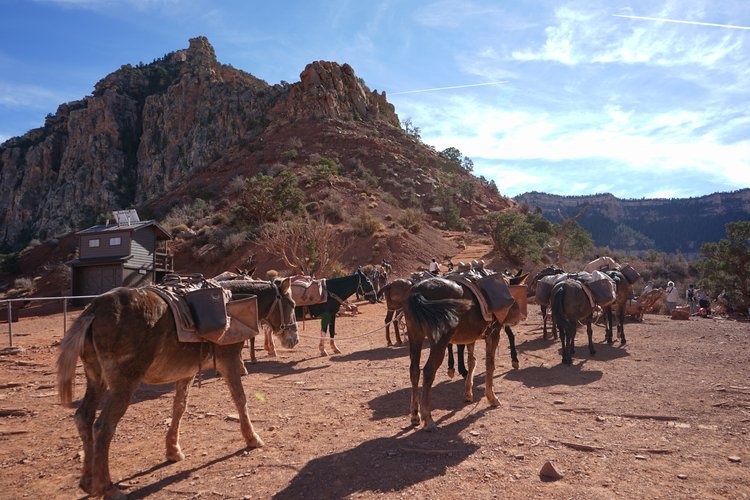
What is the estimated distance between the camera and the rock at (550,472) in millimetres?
4254

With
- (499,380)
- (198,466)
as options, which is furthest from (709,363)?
(198,466)

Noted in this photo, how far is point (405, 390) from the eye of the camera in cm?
764

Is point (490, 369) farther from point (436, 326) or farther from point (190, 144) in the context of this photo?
point (190, 144)

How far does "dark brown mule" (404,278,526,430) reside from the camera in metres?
5.65

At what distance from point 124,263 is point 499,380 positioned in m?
28.3

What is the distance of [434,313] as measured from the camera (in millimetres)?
5699

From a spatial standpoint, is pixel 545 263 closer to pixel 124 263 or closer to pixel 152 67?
pixel 124 263

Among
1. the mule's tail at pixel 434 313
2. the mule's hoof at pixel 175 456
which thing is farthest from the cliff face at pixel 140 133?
the mule's hoof at pixel 175 456

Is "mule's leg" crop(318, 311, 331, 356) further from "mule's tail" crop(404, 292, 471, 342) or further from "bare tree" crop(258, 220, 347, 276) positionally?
"bare tree" crop(258, 220, 347, 276)

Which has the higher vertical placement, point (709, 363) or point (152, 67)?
point (152, 67)

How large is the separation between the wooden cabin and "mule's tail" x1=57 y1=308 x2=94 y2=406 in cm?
2778

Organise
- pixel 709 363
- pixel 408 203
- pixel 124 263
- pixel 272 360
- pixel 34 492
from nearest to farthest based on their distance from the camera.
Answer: pixel 34 492 < pixel 709 363 < pixel 272 360 < pixel 124 263 < pixel 408 203

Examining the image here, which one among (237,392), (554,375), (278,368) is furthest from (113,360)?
(554,375)

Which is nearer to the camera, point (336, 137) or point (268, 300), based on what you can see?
point (268, 300)
